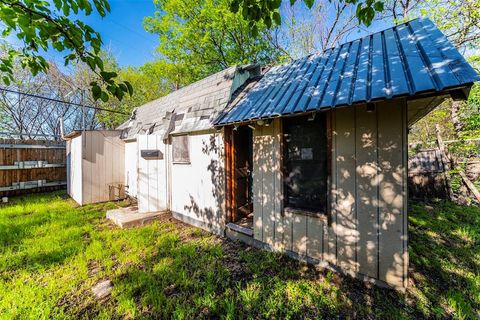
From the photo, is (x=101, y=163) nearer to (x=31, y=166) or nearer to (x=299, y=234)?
(x=31, y=166)

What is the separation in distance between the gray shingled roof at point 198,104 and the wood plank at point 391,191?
306cm

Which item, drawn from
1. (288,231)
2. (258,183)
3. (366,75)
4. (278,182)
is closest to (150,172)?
(258,183)

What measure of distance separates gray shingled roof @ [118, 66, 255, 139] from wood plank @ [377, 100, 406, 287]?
3062mm

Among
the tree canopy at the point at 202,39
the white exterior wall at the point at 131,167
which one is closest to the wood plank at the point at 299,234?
the white exterior wall at the point at 131,167

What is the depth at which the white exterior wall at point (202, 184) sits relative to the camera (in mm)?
4691

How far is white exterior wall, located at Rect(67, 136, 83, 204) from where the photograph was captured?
7090 mm

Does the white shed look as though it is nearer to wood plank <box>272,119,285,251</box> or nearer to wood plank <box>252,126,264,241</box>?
wood plank <box>252,126,264,241</box>

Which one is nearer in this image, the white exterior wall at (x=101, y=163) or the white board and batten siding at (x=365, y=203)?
the white board and batten siding at (x=365, y=203)

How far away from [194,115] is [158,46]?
11645 millimetres

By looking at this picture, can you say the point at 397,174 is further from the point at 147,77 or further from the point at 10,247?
the point at 147,77

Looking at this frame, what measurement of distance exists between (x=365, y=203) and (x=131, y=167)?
24.7 ft

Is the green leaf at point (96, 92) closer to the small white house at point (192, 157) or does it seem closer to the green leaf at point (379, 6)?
the green leaf at point (379, 6)

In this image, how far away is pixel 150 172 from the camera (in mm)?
5824

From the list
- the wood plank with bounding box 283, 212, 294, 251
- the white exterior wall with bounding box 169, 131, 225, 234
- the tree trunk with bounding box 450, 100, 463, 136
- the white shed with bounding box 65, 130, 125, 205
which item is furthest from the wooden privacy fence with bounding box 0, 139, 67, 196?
the tree trunk with bounding box 450, 100, 463, 136
